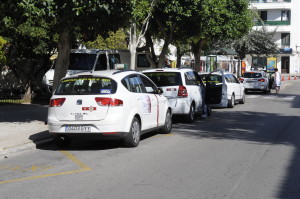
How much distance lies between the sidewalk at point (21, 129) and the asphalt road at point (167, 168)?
1.21ft

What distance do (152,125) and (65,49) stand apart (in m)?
4.43

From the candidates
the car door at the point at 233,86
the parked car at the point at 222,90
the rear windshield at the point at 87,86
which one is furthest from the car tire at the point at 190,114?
the car door at the point at 233,86

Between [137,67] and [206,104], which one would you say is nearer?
[206,104]

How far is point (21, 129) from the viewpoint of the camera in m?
13.8

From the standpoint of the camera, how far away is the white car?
35.0 feet

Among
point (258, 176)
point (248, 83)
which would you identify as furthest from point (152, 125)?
point (248, 83)

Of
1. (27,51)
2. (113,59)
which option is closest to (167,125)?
(113,59)

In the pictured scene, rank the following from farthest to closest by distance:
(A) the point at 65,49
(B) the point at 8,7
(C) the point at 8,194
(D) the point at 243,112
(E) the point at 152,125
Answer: (D) the point at 243,112, (A) the point at 65,49, (B) the point at 8,7, (E) the point at 152,125, (C) the point at 8,194

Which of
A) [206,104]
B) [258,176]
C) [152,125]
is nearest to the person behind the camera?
[258,176]

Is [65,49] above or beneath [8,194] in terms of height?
above

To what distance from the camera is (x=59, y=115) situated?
11.0 meters

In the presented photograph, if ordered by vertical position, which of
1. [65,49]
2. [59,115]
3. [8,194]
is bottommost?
[8,194]

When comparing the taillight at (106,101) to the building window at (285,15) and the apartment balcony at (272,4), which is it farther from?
the building window at (285,15)

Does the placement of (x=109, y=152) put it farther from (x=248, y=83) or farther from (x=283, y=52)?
(x=283, y=52)
